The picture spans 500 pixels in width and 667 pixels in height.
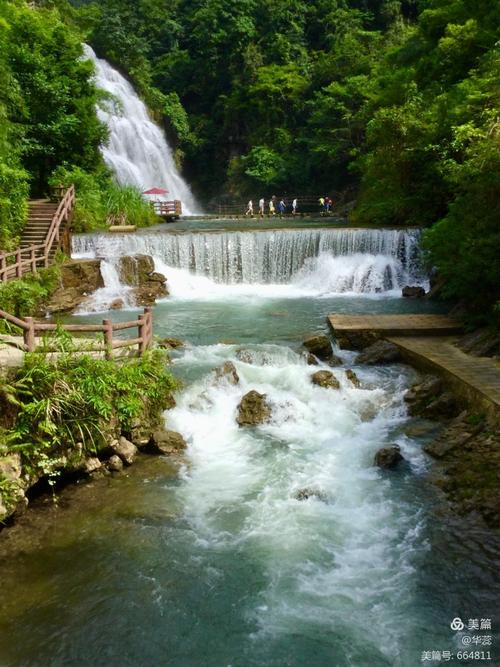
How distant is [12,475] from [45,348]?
1875 mm

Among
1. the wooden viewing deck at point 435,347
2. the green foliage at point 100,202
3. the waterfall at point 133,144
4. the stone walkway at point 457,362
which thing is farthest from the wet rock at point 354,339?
the waterfall at point 133,144

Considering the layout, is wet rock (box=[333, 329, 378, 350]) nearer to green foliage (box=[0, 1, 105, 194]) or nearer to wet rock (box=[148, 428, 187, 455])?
wet rock (box=[148, 428, 187, 455])

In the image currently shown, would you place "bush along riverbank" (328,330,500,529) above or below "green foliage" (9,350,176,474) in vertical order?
below

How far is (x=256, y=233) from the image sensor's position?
20.2 metres

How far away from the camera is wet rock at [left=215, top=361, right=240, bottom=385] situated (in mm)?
10125

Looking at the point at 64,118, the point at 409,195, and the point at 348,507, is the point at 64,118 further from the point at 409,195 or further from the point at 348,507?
the point at 348,507

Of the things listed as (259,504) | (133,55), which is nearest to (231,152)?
(133,55)

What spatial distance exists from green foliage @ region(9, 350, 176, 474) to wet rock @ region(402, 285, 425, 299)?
11388mm

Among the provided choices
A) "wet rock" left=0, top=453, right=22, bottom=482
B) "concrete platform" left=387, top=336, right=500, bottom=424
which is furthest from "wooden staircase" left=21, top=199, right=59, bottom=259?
"concrete platform" left=387, top=336, right=500, bottom=424

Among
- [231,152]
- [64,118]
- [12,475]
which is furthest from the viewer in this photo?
[231,152]

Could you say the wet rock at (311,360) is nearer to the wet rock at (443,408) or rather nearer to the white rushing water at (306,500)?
the white rushing water at (306,500)

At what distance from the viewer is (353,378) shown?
410 inches

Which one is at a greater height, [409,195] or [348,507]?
[409,195]

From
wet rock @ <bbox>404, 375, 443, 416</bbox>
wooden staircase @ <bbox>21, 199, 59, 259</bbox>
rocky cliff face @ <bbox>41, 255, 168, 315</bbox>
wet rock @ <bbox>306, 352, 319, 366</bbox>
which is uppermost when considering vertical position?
wooden staircase @ <bbox>21, 199, 59, 259</bbox>
